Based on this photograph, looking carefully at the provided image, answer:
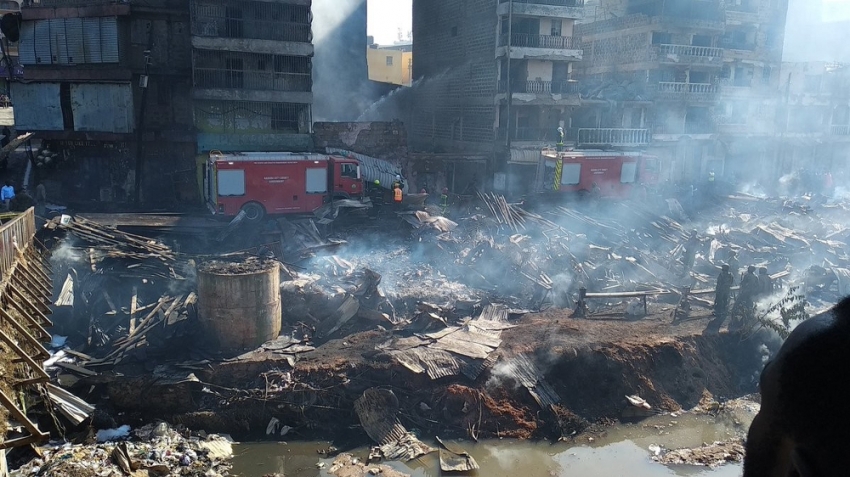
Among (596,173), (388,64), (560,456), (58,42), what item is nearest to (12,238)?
(560,456)

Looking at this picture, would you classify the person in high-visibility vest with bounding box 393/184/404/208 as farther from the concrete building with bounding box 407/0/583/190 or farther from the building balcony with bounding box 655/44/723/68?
the building balcony with bounding box 655/44/723/68

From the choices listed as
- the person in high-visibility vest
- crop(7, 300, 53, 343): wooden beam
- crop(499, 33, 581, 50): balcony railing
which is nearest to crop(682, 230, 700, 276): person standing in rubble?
the person in high-visibility vest

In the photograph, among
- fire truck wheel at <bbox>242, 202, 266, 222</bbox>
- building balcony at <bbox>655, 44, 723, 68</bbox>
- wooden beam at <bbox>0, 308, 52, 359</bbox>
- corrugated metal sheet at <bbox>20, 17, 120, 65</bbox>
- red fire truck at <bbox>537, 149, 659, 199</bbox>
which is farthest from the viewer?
building balcony at <bbox>655, 44, 723, 68</bbox>

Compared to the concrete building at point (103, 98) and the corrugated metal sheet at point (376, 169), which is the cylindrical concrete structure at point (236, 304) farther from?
the concrete building at point (103, 98)

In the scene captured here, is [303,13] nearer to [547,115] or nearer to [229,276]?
[547,115]

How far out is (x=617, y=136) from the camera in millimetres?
39562

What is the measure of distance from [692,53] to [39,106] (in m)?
39.2

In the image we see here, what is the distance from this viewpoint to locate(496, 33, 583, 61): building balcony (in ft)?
115

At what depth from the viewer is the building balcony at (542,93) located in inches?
1400

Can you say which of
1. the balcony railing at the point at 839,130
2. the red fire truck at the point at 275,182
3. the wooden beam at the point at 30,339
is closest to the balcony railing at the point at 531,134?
the red fire truck at the point at 275,182

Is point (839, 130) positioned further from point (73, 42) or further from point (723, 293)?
point (73, 42)

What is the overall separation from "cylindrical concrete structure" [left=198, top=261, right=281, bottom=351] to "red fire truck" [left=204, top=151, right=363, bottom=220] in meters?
9.25

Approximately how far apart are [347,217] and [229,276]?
1015cm

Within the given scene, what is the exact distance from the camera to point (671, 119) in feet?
141
